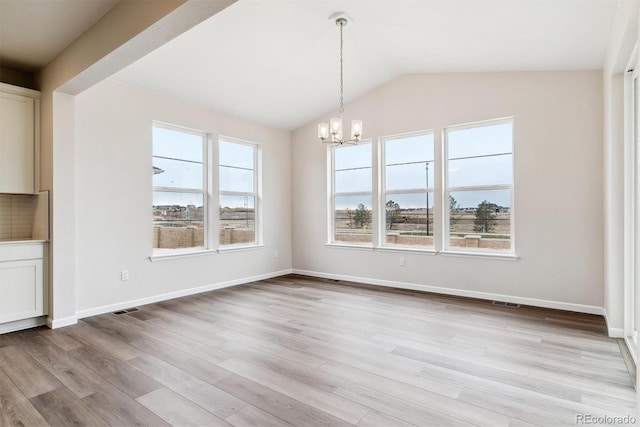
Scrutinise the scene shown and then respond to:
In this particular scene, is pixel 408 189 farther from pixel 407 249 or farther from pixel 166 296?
pixel 166 296

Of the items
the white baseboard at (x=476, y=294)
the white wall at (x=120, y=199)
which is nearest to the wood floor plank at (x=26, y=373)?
the white wall at (x=120, y=199)

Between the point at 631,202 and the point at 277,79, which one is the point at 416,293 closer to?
the point at 631,202

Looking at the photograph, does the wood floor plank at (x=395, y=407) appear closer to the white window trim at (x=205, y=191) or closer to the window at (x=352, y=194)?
the white window trim at (x=205, y=191)

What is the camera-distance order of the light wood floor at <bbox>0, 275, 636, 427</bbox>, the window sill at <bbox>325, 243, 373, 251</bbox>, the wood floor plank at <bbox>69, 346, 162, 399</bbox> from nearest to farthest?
the light wood floor at <bbox>0, 275, 636, 427</bbox> < the wood floor plank at <bbox>69, 346, 162, 399</bbox> < the window sill at <bbox>325, 243, 373, 251</bbox>

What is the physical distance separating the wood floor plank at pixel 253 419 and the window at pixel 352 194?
3.92 metres

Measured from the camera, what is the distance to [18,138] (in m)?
3.56

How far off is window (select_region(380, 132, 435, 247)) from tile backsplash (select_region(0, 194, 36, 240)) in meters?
4.59

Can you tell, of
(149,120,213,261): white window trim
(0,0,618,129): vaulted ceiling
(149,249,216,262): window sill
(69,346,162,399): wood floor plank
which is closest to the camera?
(69,346,162,399): wood floor plank

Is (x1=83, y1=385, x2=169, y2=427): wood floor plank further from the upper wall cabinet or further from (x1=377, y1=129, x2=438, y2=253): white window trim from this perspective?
(x1=377, y1=129, x2=438, y2=253): white window trim

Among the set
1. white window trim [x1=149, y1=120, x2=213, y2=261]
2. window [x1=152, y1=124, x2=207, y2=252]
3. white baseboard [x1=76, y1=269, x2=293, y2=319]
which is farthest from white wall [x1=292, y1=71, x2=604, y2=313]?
window [x1=152, y1=124, x2=207, y2=252]

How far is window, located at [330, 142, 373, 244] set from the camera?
5731mm

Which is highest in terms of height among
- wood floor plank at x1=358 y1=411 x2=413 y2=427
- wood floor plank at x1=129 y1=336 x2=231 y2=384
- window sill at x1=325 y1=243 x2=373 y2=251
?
window sill at x1=325 y1=243 x2=373 y2=251

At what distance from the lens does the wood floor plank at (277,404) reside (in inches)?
76.0

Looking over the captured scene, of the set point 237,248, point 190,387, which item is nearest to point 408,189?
point 237,248
